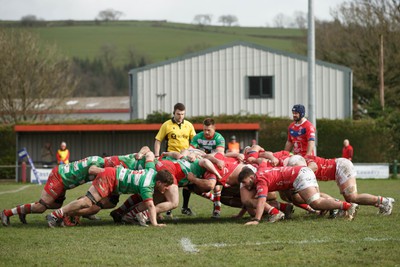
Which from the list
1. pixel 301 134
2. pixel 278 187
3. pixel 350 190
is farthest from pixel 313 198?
pixel 301 134

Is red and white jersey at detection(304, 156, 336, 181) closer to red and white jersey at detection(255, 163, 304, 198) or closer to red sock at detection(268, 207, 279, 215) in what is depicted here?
red and white jersey at detection(255, 163, 304, 198)

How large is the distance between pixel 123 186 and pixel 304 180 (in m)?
2.90

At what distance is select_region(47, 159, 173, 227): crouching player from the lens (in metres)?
13.1

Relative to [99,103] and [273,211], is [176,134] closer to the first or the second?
[273,211]

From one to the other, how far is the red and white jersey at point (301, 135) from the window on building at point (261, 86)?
28460 mm

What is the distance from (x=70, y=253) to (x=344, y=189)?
5412mm

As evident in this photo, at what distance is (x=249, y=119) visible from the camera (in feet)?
126

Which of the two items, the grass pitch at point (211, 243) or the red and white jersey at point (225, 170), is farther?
the red and white jersey at point (225, 170)

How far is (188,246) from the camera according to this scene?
1066cm

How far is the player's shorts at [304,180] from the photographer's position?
13.2 metres

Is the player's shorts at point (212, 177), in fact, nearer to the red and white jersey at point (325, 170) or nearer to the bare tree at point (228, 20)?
the red and white jersey at point (325, 170)

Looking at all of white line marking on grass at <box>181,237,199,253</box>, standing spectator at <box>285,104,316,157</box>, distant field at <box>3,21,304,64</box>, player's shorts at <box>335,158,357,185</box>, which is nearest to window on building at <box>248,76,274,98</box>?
standing spectator at <box>285,104,316,157</box>

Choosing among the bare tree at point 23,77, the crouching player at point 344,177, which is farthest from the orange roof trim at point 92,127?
the crouching player at point 344,177

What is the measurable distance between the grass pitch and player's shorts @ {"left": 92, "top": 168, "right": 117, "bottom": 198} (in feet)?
1.96
